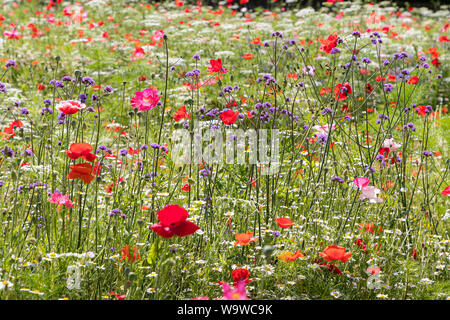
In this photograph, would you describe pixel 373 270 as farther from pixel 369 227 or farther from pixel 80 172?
pixel 80 172

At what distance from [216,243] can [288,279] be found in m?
0.31

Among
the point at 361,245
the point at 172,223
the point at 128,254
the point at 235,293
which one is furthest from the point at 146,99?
the point at 361,245

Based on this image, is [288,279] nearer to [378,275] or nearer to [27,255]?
[378,275]

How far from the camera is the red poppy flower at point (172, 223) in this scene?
4.56ft

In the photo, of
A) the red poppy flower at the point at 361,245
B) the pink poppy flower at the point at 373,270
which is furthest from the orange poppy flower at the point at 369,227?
the pink poppy flower at the point at 373,270

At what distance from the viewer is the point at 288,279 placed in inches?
75.9

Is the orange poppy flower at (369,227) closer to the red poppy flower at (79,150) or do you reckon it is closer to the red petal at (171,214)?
the red petal at (171,214)

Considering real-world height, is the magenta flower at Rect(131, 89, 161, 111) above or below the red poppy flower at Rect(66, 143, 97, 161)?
above

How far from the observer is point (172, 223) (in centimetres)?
141

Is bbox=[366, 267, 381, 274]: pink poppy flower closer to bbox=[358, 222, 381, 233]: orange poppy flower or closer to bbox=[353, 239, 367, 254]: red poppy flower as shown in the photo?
bbox=[353, 239, 367, 254]: red poppy flower

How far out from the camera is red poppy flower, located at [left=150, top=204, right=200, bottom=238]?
4.56 ft

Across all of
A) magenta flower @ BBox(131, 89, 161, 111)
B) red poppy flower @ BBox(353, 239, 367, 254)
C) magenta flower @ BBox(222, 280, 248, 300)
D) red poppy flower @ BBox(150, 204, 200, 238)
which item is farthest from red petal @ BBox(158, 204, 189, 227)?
red poppy flower @ BBox(353, 239, 367, 254)

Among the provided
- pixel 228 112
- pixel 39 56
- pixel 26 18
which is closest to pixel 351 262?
pixel 228 112

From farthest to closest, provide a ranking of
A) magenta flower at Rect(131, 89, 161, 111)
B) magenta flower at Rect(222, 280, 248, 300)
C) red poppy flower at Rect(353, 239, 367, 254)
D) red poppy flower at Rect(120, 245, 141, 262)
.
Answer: red poppy flower at Rect(353, 239, 367, 254) → magenta flower at Rect(131, 89, 161, 111) → red poppy flower at Rect(120, 245, 141, 262) → magenta flower at Rect(222, 280, 248, 300)
